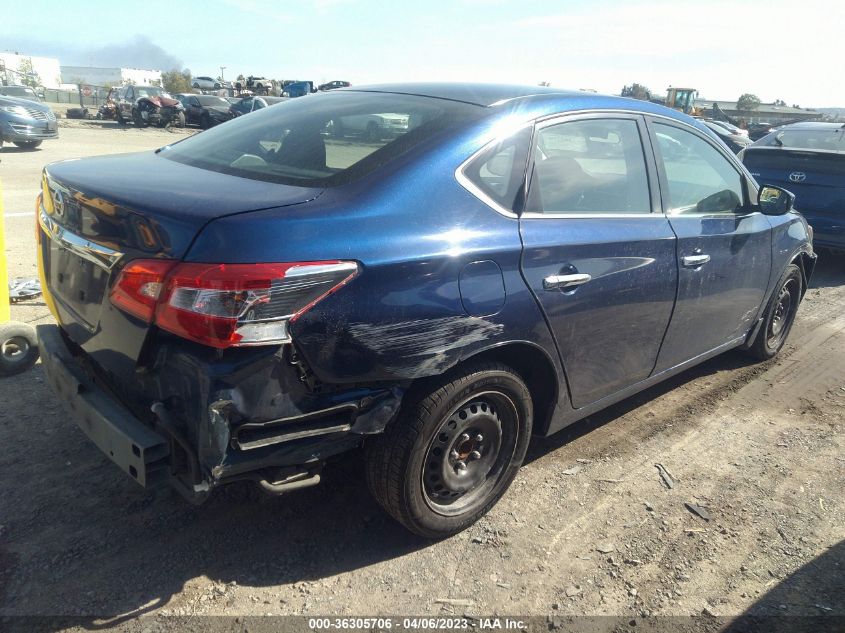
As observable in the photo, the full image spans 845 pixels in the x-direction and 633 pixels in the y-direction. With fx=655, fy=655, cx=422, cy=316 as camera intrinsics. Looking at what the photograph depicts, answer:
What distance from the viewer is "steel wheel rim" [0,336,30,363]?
377 cm

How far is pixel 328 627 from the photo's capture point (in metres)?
2.32

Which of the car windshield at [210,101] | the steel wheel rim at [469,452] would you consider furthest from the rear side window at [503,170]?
the car windshield at [210,101]

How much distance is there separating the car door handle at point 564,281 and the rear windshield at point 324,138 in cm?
74

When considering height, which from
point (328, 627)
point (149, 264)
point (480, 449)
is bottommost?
point (328, 627)

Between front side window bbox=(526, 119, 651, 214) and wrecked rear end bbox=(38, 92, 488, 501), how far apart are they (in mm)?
695

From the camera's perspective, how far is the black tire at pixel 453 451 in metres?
2.46

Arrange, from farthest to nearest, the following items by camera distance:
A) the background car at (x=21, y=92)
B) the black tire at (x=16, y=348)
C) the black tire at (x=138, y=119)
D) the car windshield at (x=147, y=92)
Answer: the car windshield at (x=147, y=92)
the black tire at (x=138, y=119)
the background car at (x=21, y=92)
the black tire at (x=16, y=348)

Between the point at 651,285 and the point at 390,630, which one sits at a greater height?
the point at 651,285

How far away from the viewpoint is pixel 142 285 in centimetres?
207

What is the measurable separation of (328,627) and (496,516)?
97cm

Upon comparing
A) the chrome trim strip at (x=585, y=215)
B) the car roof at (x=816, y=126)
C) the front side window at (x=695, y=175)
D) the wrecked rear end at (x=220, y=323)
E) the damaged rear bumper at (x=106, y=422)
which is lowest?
the damaged rear bumper at (x=106, y=422)

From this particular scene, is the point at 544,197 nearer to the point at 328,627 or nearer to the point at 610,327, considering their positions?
the point at 610,327

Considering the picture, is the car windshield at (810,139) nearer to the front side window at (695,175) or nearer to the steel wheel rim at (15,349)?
the front side window at (695,175)

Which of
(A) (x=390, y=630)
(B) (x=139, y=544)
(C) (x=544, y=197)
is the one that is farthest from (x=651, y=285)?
(B) (x=139, y=544)
